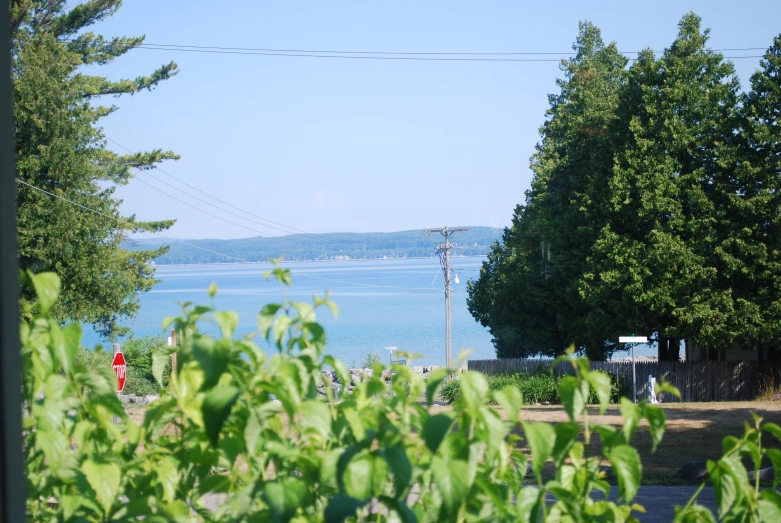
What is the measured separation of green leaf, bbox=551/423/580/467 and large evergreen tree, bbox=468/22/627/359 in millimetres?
20377

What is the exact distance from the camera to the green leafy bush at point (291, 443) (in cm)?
94

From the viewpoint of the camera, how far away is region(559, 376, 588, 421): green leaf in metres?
1.07

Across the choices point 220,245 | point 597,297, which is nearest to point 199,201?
point 220,245

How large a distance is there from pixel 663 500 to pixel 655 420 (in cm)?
752

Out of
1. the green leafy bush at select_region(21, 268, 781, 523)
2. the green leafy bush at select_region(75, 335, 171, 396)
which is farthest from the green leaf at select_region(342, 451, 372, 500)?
the green leafy bush at select_region(75, 335, 171, 396)

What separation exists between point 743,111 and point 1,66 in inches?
820

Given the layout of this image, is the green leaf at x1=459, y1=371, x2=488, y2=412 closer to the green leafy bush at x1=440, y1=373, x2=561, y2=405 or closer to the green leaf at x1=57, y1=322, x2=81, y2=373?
the green leaf at x1=57, y1=322, x2=81, y2=373

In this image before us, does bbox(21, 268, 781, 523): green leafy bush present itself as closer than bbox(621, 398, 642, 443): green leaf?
Yes

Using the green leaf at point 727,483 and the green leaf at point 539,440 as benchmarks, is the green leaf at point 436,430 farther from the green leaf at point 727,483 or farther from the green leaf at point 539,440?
the green leaf at point 727,483

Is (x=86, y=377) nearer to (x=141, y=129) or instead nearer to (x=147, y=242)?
(x=147, y=242)

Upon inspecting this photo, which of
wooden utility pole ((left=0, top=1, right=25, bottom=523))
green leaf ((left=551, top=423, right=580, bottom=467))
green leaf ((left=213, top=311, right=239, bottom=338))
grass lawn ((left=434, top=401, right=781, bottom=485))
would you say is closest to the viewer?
wooden utility pole ((left=0, top=1, right=25, bottom=523))

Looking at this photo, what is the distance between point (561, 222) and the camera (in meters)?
22.5

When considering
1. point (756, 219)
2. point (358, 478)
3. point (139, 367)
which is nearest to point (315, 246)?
point (139, 367)

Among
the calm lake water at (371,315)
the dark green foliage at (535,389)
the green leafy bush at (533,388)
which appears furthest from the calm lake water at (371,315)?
the green leafy bush at (533,388)
